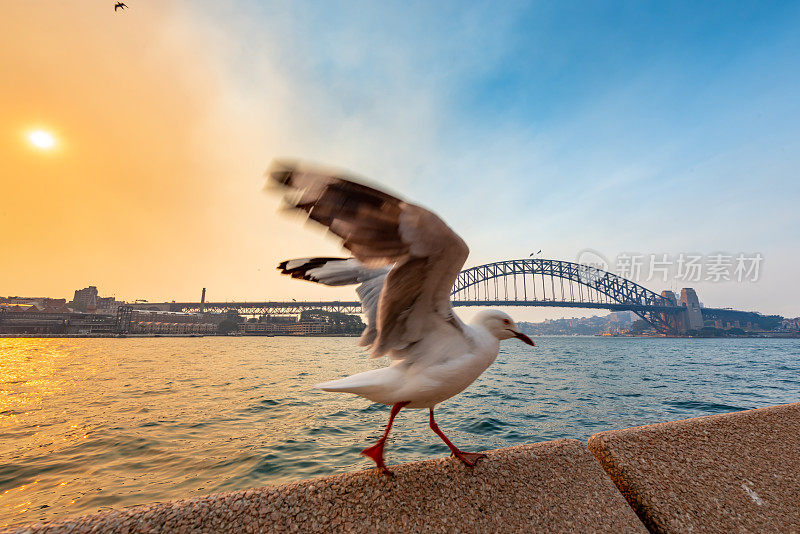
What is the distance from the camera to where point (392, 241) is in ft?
5.38

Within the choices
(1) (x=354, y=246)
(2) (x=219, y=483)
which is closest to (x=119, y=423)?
(2) (x=219, y=483)

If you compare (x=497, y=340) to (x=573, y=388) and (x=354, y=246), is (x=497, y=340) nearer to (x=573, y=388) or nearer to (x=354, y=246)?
(x=354, y=246)

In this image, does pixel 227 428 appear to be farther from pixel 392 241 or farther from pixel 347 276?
pixel 392 241

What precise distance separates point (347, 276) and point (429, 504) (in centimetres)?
127

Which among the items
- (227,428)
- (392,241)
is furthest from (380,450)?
(227,428)

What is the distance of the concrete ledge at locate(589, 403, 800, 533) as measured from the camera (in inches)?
66.1

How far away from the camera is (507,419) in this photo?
7793 millimetres

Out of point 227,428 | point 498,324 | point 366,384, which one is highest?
point 498,324

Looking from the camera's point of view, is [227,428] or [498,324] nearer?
[498,324]

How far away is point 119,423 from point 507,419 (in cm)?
797

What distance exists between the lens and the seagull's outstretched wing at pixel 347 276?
2.19 metres

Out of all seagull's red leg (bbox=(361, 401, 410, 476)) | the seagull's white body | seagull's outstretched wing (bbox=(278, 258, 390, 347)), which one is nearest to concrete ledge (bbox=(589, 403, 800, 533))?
the seagull's white body

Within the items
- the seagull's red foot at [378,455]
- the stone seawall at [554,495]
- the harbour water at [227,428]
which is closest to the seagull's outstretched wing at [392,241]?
the seagull's red foot at [378,455]

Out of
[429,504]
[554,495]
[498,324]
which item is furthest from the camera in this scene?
[498,324]
